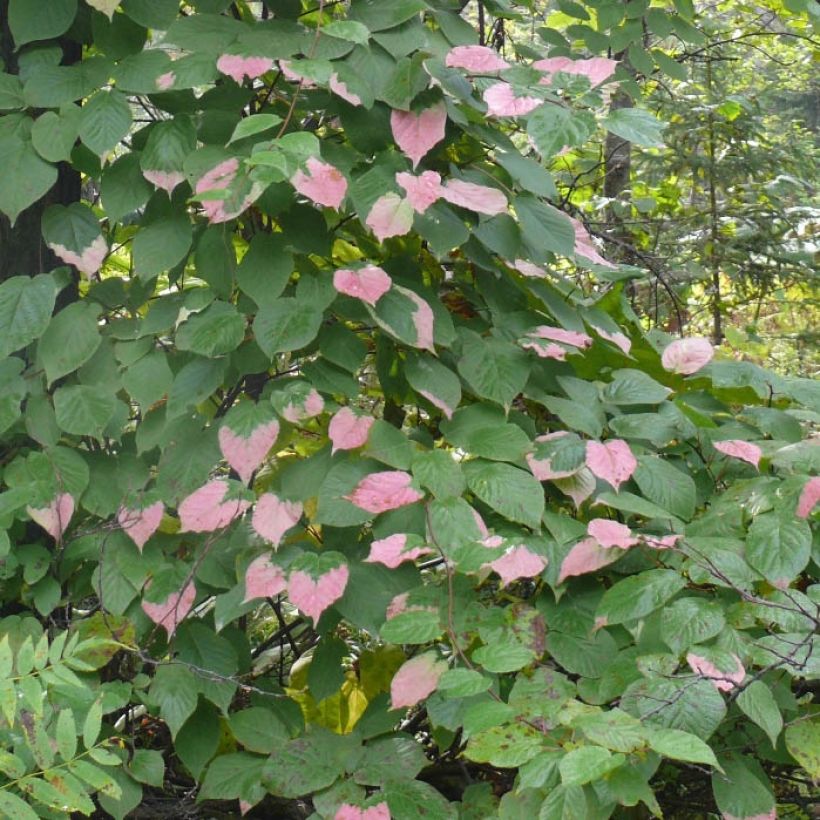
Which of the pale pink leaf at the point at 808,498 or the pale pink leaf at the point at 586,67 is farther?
the pale pink leaf at the point at 586,67

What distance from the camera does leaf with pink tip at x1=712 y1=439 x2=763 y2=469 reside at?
5.29 feet

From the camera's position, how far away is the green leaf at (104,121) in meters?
1.58

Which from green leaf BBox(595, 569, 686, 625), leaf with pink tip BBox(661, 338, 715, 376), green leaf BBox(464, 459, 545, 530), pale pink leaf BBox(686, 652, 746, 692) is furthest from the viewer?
leaf with pink tip BBox(661, 338, 715, 376)

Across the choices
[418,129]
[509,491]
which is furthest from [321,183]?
[509,491]

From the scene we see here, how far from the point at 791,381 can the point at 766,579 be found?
2.04 feet

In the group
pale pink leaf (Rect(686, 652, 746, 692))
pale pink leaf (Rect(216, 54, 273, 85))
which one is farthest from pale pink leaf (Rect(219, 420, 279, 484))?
pale pink leaf (Rect(686, 652, 746, 692))

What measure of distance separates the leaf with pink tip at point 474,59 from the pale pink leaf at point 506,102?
0.05m

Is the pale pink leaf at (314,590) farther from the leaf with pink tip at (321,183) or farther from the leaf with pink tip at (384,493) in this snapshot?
the leaf with pink tip at (321,183)

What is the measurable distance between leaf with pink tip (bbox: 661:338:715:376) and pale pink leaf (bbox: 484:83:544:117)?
58 cm

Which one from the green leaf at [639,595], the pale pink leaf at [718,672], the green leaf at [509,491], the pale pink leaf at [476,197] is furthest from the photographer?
the pale pink leaf at [476,197]

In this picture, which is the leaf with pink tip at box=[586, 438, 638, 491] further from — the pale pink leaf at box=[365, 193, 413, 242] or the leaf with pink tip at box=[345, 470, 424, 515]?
the pale pink leaf at box=[365, 193, 413, 242]

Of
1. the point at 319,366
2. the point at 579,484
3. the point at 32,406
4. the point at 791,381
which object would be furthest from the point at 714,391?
the point at 32,406

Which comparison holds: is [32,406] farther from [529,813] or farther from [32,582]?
[529,813]

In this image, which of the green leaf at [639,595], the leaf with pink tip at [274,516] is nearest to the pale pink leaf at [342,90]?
the leaf with pink tip at [274,516]
